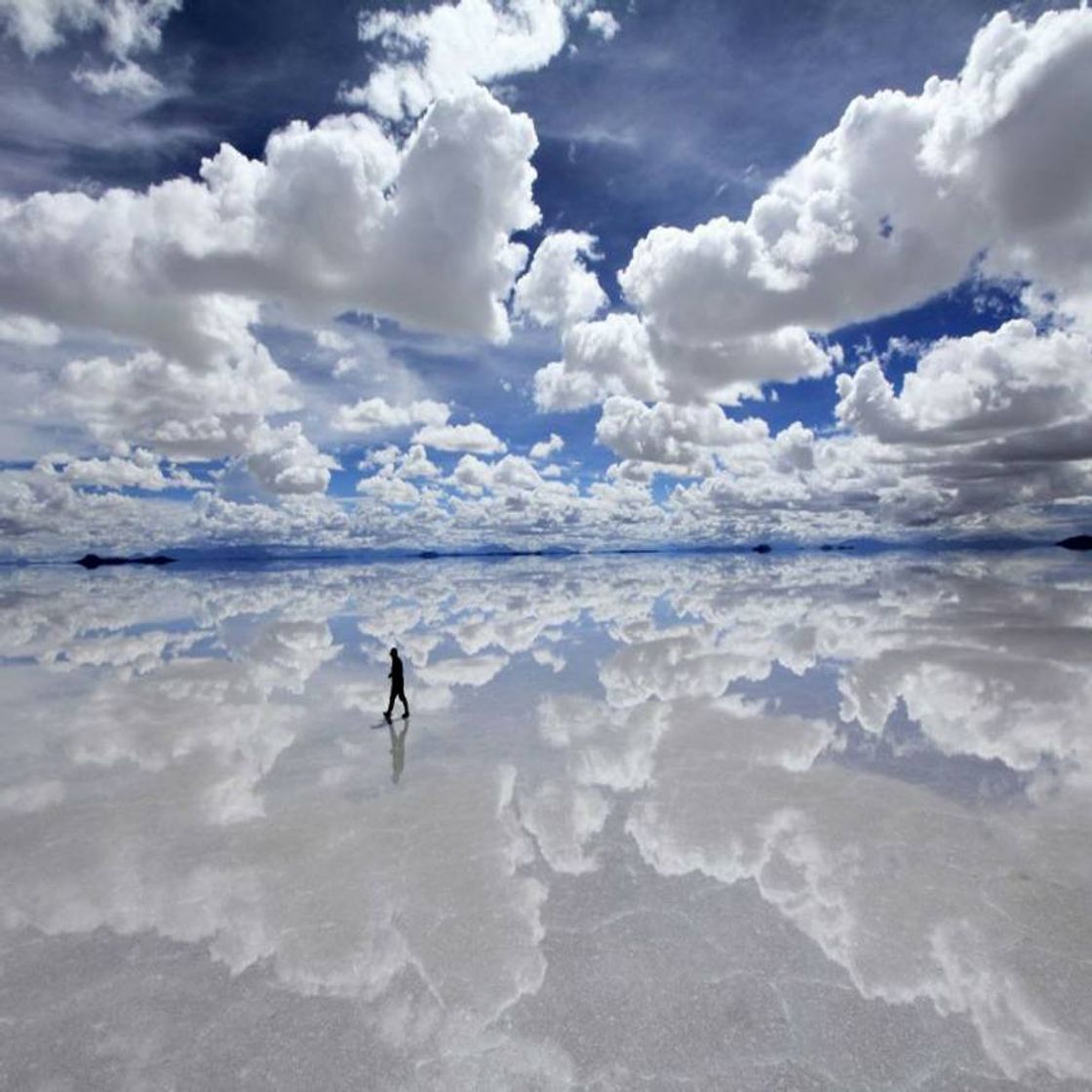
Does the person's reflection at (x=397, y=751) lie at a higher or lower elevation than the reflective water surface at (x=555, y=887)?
lower

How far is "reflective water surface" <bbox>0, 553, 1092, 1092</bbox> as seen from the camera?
6203 mm

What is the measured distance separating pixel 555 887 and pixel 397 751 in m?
7.01

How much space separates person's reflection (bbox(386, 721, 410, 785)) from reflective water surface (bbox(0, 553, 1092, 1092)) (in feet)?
0.65

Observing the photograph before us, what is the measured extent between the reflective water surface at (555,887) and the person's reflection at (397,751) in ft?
0.65

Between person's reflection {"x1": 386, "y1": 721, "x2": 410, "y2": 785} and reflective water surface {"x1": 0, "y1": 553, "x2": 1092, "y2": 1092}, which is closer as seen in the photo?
reflective water surface {"x1": 0, "y1": 553, "x2": 1092, "y2": 1092}

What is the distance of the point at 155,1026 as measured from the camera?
6.50 m

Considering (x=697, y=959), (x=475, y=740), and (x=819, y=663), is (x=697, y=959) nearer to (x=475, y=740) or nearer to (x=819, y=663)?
(x=475, y=740)

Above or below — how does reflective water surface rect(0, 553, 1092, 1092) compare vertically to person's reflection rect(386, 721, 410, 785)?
above

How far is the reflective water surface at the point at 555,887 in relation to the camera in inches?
244

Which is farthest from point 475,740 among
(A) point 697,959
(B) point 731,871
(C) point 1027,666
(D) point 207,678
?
(C) point 1027,666

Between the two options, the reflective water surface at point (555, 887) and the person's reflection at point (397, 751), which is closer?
the reflective water surface at point (555, 887)

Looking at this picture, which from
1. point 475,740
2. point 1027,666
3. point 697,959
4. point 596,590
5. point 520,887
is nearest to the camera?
point 697,959

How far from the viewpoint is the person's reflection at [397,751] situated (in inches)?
537

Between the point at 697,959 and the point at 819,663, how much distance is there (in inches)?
713
